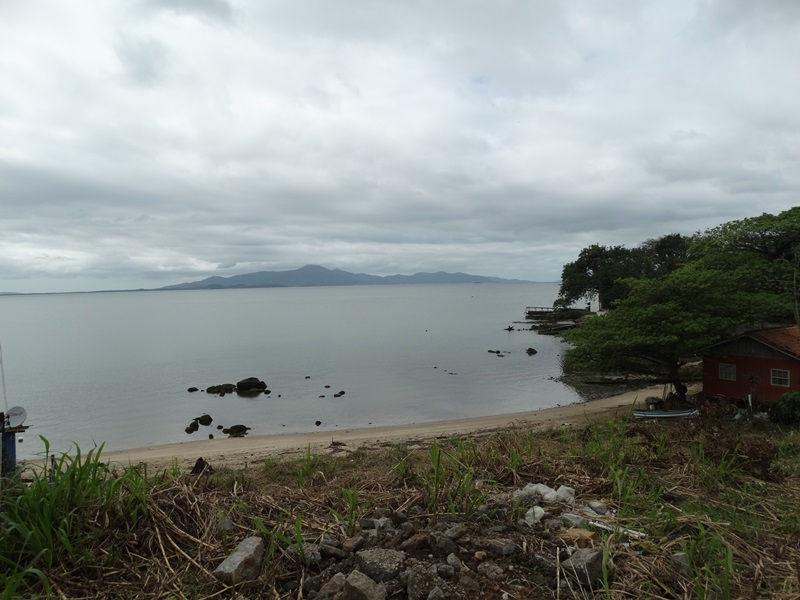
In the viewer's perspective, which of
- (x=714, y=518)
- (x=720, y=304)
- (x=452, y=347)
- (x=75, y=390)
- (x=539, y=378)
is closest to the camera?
(x=714, y=518)

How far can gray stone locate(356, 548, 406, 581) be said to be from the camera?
12.0ft

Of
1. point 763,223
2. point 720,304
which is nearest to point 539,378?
point 763,223

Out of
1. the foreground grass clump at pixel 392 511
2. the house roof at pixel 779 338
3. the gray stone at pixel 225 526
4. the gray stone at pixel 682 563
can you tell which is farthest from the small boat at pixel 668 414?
the gray stone at pixel 225 526

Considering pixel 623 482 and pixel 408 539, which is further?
pixel 623 482

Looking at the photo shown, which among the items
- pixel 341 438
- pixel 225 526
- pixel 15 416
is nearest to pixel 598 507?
pixel 225 526

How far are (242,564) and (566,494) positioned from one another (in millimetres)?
3255

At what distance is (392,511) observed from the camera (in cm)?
480

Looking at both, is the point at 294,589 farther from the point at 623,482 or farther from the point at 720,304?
the point at 720,304

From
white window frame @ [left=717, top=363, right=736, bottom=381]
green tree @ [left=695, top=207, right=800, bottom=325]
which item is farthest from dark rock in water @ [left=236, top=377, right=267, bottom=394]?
green tree @ [left=695, top=207, right=800, bottom=325]

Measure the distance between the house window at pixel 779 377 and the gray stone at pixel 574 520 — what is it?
17597 millimetres

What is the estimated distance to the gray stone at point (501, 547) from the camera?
403cm

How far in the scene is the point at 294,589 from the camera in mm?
3770

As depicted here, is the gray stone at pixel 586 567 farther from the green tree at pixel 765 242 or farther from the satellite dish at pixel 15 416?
the green tree at pixel 765 242

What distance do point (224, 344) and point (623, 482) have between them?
213ft
